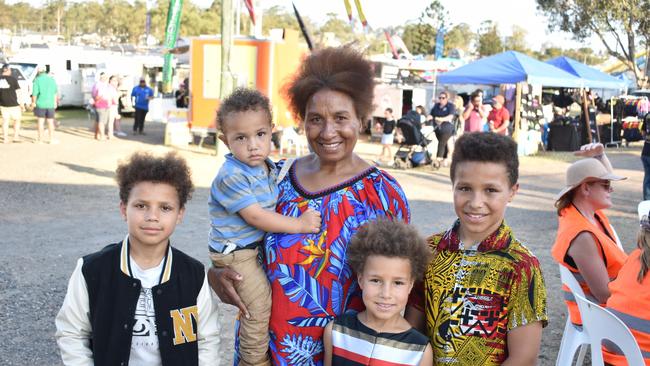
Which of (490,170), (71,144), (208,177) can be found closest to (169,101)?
(71,144)

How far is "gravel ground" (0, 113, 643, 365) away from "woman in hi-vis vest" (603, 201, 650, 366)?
1.49 metres

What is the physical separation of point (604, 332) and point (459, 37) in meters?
72.0

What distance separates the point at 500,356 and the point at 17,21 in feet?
275

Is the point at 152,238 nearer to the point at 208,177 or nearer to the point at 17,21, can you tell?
the point at 208,177

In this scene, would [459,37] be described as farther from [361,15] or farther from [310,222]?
[310,222]

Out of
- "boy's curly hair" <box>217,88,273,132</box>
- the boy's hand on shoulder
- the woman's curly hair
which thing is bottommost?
the boy's hand on shoulder

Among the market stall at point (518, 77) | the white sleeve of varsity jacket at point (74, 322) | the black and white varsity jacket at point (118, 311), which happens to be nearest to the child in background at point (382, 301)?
the black and white varsity jacket at point (118, 311)

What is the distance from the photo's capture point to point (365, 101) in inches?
102

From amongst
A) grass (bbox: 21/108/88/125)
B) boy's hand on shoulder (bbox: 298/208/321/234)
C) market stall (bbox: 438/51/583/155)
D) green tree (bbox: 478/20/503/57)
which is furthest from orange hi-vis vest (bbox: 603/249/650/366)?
green tree (bbox: 478/20/503/57)

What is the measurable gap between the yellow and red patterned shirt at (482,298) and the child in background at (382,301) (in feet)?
0.26

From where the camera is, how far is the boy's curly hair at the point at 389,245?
230cm

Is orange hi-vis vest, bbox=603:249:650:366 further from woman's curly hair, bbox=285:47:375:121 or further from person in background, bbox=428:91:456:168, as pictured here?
person in background, bbox=428:91:456:168

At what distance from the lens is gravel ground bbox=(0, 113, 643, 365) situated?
5320 millimetres

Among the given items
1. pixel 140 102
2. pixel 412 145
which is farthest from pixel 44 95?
pixel 412 145
